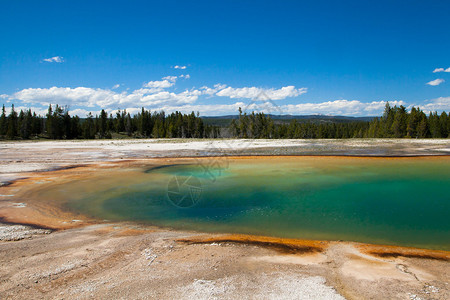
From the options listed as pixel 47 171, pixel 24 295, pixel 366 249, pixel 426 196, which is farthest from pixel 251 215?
pixel 47 171

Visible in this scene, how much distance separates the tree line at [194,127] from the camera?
75625 mm

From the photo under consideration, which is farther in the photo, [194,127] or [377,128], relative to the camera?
[194,127]

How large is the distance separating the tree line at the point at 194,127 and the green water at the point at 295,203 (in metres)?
66.3

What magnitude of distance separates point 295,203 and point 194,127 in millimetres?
87934

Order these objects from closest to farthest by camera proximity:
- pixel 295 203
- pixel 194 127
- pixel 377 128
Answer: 1. pixel 295 203
2. pixel 377 128
3. pixel 194 127

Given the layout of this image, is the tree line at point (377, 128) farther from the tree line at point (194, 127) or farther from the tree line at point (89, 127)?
the tree line at point (89, 127)

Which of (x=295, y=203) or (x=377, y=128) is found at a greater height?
(x=377, y=128)

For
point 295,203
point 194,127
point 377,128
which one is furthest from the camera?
point 194,127

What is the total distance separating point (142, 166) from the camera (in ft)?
73.7

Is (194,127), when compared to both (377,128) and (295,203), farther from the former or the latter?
(295,203)

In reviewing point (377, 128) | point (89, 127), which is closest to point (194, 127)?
point (89, 127)

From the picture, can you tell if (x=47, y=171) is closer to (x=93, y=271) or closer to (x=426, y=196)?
(x=93, y=271)

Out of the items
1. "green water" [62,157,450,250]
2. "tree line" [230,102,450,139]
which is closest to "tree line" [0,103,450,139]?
"tree line" [230,102,450,139]

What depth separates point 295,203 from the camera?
11.8 meters
